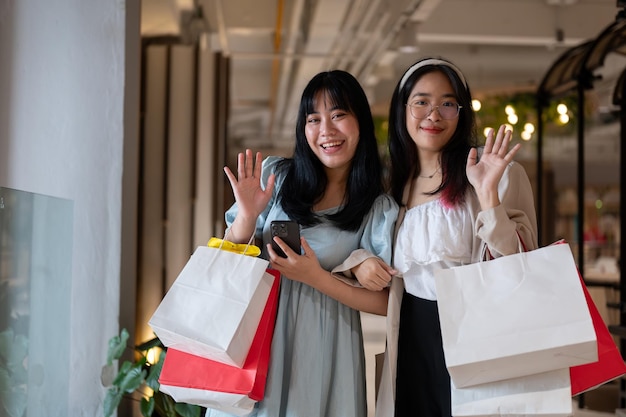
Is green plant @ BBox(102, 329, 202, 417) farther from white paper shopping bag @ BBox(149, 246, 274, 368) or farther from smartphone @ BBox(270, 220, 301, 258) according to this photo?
smartphone @ BBox(270, 220, 301, 258)

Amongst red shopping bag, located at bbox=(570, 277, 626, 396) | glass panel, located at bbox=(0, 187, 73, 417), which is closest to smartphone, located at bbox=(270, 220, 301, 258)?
red shopping bag, located at bbox=(570, 277, 626, 396)

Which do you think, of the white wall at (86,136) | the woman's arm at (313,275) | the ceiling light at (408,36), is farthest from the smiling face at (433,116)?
the ceiling light at (408,36)

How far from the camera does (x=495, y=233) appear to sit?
1.68 meters

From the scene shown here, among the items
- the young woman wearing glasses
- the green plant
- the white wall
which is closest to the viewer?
the young woman wearing glasses

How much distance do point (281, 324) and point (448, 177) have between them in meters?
0.60

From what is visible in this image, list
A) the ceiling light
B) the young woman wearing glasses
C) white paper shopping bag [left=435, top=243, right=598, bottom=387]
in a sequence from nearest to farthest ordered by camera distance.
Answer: white paper shopping bag [left=435, top=243, right=598, bottom=387], the young woman wearing glasses, the ceiling light

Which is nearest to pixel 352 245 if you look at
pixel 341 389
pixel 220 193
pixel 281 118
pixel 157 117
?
pixel 341 389

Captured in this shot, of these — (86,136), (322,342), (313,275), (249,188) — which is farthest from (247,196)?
(86,136)

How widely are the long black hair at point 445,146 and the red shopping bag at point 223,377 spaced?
1.76 feet

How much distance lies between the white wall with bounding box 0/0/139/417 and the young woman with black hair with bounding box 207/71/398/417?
3.85 ft

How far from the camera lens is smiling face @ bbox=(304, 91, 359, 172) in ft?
6.36

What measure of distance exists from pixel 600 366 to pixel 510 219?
0.41 meters

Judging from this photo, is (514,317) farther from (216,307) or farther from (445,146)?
(216,307)

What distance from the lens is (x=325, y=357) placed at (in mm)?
1892
